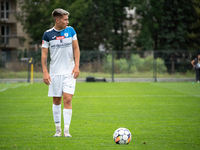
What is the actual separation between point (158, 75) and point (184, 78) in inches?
87.8

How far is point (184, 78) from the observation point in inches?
1049

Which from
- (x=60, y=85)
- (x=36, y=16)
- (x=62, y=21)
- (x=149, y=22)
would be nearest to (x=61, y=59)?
(x=60, y=85)

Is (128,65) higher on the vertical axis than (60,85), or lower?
lower

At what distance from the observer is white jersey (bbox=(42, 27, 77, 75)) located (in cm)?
516

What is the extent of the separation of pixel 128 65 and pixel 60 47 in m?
22.4

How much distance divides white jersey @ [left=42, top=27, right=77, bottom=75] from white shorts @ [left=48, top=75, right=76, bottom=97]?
0.09 metres

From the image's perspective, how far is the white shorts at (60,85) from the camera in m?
5.20

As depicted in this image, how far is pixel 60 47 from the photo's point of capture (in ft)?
17.0

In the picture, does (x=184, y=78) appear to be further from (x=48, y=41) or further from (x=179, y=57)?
(x=48, y=41)

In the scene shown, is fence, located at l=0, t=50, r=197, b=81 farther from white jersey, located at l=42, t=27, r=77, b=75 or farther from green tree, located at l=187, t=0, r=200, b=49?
white jersey, located at l=42, t=27, r=77, b=75

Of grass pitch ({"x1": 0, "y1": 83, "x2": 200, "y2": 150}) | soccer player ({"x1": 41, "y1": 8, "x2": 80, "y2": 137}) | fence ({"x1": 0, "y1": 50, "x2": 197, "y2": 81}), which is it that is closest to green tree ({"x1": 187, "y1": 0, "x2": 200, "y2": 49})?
fence ({"x1": 0, "y1": 50, "x2": 197, "y2": 81})

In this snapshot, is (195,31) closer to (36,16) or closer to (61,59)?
(36,16)

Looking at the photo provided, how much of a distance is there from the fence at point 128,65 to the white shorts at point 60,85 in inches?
837

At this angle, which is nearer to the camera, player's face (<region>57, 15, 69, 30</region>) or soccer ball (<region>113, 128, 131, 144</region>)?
soccer ball (<region>113, 128, 131, 144</region>)
